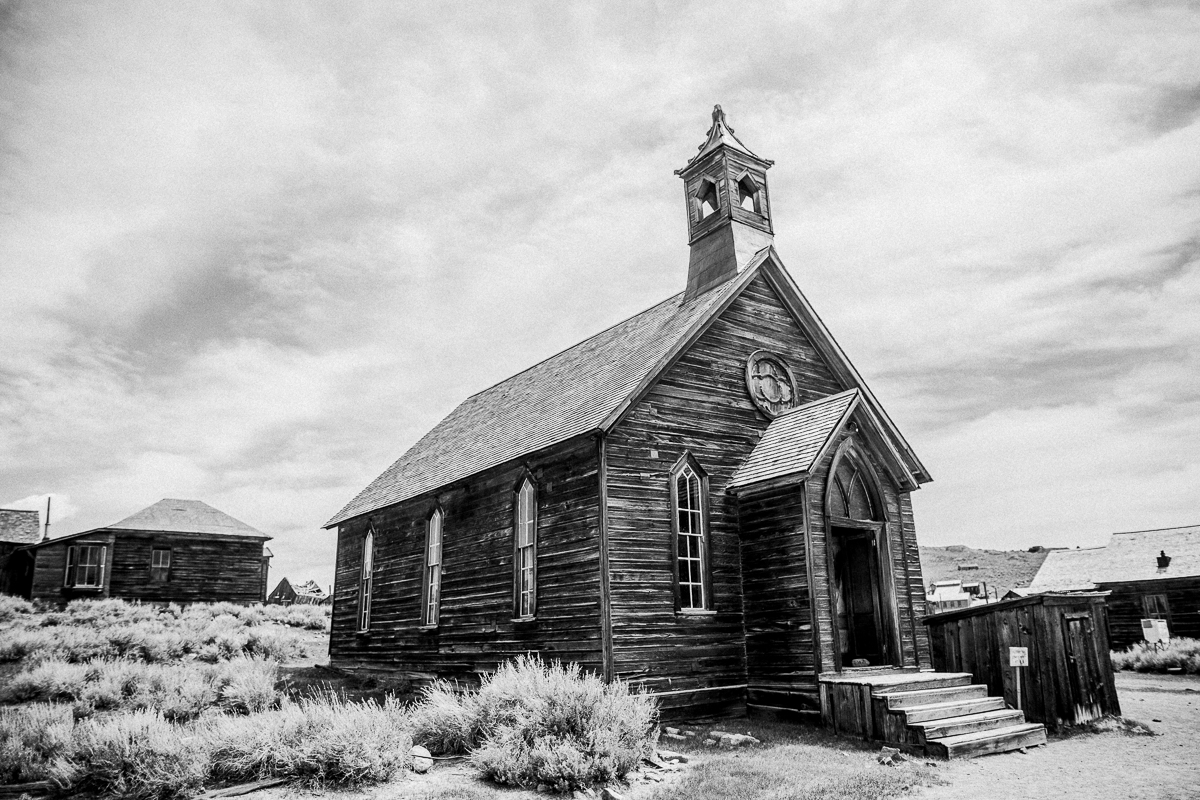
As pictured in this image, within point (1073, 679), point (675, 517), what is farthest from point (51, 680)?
point (1073, 679)

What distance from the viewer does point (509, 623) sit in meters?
15.7

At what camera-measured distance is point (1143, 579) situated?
110 ft

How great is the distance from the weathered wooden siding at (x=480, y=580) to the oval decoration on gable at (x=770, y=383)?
3.98 metres

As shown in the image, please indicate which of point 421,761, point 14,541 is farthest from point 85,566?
point 421,761

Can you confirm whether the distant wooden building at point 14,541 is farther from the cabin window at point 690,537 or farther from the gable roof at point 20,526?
the cabin window at point 690,537

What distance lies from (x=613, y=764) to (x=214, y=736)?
4865mm

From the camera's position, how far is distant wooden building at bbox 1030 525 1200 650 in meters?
32.4

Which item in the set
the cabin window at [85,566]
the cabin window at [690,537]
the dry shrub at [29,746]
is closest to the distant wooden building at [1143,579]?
the cabin window at [690,537]

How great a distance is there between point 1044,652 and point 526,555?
29.3ft

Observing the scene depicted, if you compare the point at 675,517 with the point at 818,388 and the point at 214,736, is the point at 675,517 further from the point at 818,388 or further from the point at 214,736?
the point at 214,736

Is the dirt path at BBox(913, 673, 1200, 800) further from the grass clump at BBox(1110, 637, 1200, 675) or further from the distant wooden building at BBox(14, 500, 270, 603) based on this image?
the distant wooden building at BBox(14, 500, 270, 603)

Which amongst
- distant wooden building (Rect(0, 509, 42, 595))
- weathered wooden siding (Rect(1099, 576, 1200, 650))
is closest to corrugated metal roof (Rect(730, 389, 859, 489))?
weathered wooden siding (Rect(1099, 576, 1200, 650))

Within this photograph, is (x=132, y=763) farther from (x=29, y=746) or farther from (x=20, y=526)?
(x=20, y=526)

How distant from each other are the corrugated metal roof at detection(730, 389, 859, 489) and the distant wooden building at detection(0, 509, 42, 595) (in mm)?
39252
